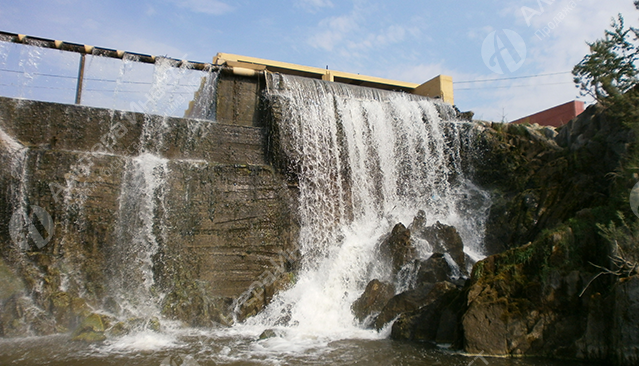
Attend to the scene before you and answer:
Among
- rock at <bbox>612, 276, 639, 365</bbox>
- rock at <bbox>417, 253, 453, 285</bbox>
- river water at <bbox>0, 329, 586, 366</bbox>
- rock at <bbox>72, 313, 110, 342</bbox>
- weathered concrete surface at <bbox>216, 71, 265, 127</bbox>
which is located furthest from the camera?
weathered concrete surface at <bbox>216, 71, 265, 127</bbox>

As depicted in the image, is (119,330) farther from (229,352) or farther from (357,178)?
(357,178)

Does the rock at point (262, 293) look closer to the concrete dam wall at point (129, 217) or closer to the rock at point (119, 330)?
the concrete dam wall at point (129, 217)

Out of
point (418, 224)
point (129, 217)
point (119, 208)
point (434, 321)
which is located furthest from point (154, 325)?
point (418, 224)

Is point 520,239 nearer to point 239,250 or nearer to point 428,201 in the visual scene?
point 428,201

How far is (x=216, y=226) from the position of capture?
333 inches

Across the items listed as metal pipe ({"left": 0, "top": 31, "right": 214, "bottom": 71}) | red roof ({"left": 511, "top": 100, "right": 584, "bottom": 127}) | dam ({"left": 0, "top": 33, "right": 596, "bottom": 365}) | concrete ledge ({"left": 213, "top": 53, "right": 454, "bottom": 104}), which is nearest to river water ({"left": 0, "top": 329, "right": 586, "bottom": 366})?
dam ({"left": 0, "top": 33, "right": 596, "bottom": 365})

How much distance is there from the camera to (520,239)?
9.31 m

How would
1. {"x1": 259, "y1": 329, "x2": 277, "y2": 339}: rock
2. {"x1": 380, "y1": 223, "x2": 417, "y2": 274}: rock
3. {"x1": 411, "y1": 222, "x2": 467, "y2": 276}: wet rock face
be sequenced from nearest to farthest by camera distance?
{"x1": 259, "y1": 329, "x2": 277, "y2": 339}: rock < {"x1": 380, "y1": 223, "x2": 417, "y2": 274}: rock < {"x1": 411, "y1": 222, "x2": 467, "y2": 276}: wet rock face

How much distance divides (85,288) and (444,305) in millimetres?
5647

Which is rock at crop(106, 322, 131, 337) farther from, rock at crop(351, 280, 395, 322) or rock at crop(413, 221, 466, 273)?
rock at crop(413, 221, 466, 273)

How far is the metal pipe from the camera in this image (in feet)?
30.3

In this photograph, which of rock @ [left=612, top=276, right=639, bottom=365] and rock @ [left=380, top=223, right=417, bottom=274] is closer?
rock @ [left=612, top=276, right=639, bottom=365]

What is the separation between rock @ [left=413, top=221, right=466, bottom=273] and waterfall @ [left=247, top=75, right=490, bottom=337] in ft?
0.77

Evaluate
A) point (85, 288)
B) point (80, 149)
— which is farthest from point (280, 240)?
point (80, 149)
